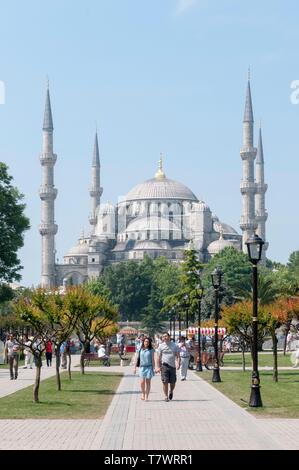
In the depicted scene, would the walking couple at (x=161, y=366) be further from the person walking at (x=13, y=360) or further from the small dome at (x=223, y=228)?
the small dome at (x=223, y=228)

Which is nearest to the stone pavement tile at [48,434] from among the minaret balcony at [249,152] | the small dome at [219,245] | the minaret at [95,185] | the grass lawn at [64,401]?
the grass lawn at [64,401]

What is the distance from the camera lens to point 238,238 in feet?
566

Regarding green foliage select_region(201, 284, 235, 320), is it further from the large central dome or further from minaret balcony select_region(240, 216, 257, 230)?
the large central dome

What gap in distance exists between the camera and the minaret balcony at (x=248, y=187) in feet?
459

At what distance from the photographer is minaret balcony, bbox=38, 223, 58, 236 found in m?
141

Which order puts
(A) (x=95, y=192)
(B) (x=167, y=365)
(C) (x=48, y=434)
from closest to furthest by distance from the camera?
(C) (x=48, y=434) → (B) (x=167, y=365) → (A) (x=95, y=192)

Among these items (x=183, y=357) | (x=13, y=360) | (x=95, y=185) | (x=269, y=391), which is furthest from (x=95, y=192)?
(x=269, y=391)

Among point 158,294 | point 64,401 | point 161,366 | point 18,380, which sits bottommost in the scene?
point 64,401

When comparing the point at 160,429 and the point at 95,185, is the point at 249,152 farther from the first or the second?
the point at 160,429

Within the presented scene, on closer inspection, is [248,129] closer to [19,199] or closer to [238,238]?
[238,238]

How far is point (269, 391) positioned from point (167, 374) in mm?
3698

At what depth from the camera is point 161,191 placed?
180 metres
